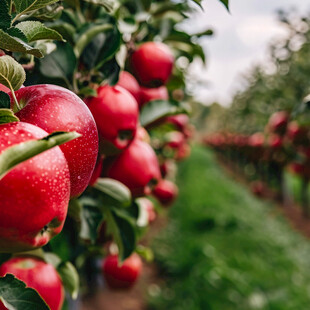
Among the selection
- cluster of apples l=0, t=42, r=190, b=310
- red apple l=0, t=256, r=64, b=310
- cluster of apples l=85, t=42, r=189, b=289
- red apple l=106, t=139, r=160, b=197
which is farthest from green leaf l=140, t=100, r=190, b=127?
red apple l=0, t=256, r=64, b=310

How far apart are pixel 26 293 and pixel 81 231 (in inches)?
18.0

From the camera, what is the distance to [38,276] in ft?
2.53

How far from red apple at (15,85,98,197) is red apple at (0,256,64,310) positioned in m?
0.28

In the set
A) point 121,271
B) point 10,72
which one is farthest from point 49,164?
point 121,271

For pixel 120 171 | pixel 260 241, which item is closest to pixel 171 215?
pixel 260 241

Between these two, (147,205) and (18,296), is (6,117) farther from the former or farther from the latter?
(147,205)

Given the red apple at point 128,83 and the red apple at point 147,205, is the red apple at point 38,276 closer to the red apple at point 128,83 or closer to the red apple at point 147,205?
the red apple at point 128,83

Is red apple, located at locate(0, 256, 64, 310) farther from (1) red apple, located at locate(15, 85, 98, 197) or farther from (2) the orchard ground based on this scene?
(2) the orchard ground

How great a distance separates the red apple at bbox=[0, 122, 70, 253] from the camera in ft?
1.46

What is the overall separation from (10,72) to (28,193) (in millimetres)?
169

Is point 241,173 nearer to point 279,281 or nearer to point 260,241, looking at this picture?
point 260,241

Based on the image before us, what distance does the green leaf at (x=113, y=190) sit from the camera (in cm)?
95

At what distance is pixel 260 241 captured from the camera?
530 centimetres

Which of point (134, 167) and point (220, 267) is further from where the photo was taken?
point (220, 267)
